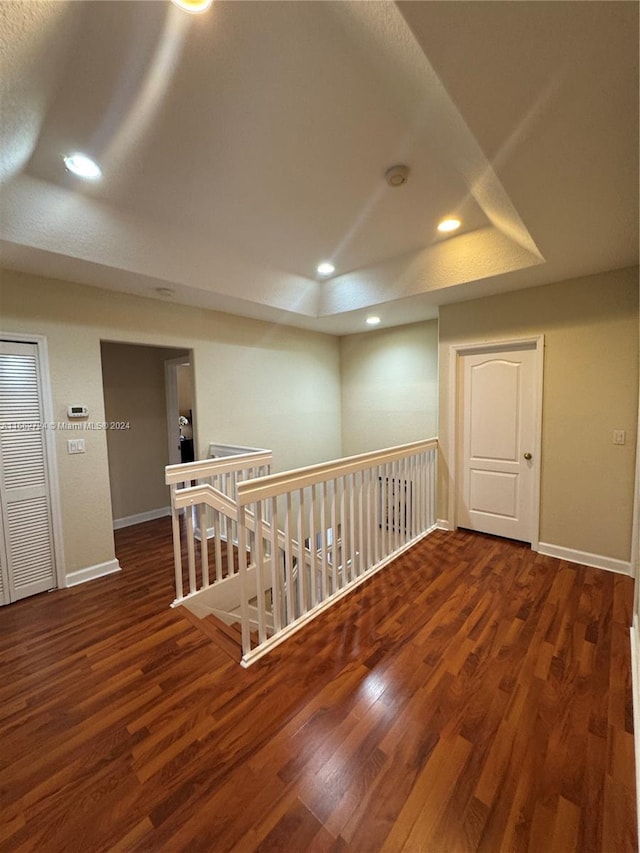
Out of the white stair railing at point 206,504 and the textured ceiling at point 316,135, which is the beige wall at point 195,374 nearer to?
the textured ceiling at point 316,135

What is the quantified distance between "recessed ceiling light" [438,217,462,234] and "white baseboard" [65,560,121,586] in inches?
159

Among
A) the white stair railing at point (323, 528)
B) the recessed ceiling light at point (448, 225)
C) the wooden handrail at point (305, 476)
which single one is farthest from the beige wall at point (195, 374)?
the recessed ceiling light at point (448, 225)

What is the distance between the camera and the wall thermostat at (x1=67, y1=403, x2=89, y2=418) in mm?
2858

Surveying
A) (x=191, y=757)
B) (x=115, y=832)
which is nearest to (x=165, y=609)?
(x=191, y=757)

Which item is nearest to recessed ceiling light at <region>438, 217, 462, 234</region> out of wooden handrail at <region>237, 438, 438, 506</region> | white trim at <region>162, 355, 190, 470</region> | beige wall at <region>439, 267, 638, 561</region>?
beige wall at <region>439, 267, 638, 561</region>

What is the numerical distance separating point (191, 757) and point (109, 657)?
0.93 meters

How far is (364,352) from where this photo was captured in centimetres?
507

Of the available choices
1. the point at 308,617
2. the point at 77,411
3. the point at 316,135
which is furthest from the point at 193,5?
the point at 308,617

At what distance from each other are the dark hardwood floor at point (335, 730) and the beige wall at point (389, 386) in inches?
97.7

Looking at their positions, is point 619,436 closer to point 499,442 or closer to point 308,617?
point 499,442

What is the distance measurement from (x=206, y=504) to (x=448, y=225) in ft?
9.59

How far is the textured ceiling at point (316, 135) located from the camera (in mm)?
1103

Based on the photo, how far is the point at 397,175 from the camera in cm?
207

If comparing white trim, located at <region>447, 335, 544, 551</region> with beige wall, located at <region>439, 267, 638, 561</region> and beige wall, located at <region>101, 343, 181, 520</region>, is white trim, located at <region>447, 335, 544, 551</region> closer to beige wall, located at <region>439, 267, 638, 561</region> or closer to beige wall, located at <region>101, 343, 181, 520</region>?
beige wall, located at <region>439, 267, 638, 561</region>
